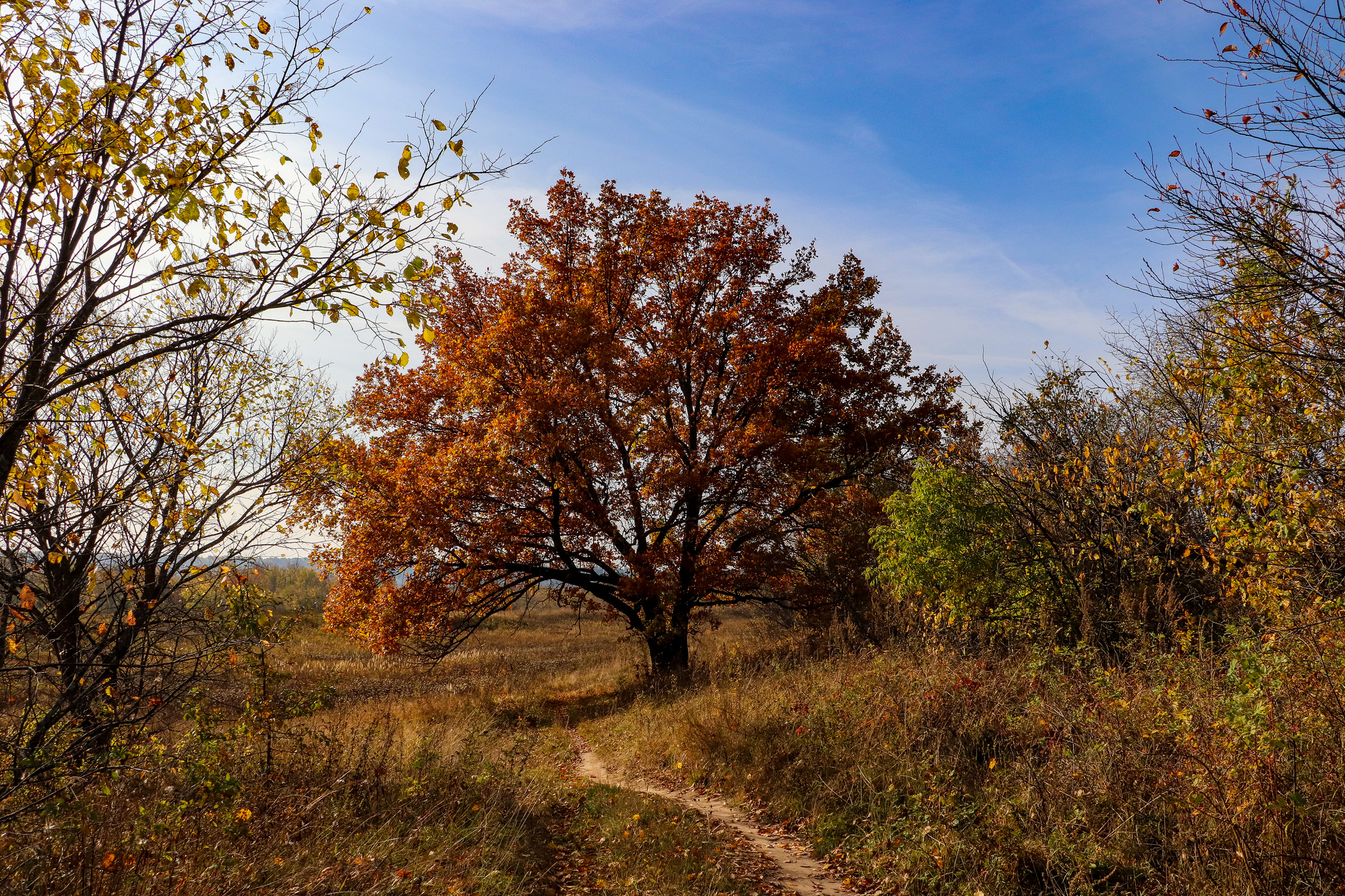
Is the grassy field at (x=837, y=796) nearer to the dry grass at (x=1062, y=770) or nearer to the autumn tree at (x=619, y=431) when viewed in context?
the dry grass at (x=1062, y=770)

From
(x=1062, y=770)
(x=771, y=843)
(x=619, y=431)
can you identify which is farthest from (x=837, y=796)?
(x=619, y=431)

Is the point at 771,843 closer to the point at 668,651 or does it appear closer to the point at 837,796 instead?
the point at 837,796

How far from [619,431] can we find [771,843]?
9.41 meters

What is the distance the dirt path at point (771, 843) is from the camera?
21.2 ft

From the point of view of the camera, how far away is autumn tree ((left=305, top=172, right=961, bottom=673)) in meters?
14.3

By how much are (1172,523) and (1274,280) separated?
200 inches

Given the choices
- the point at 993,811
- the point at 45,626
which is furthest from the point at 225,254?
the point at 993,811

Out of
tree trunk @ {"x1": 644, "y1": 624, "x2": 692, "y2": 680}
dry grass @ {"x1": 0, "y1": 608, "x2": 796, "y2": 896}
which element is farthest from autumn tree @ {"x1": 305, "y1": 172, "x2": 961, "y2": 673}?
dry grass @ {"x1": 0, "y1": 608, "x2": 796, "y2": 896}

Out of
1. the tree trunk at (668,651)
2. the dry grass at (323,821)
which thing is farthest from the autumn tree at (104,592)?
the tree trunk at (668,651)

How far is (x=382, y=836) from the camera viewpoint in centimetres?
638

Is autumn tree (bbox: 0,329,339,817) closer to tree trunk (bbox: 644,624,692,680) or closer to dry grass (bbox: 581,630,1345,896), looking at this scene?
dry grass (bbox: 581,630,1345,896)

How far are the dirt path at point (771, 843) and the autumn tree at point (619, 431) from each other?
551cm

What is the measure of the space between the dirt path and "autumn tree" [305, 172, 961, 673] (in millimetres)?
5510

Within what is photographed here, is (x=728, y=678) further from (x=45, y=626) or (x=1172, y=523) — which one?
(x=45, y=626)
